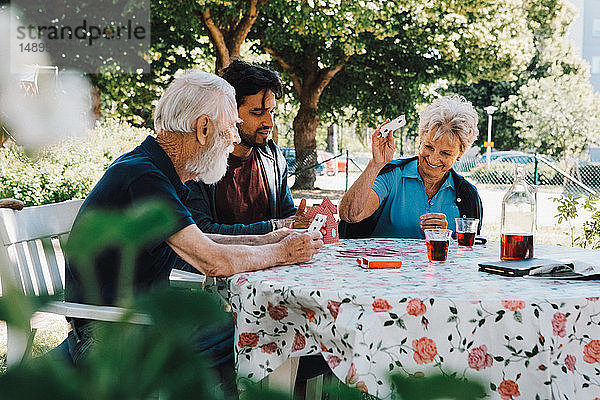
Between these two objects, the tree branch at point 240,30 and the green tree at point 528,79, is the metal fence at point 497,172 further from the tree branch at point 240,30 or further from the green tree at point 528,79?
the tree branch at point 240,30

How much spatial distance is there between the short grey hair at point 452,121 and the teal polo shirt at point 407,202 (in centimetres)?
21

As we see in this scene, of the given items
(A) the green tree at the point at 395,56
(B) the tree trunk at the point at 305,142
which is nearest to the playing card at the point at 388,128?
(A) the green tree at the point at 395,56

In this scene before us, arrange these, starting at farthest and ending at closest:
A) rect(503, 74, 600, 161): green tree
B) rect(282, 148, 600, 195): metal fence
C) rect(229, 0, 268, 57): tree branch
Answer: rect(503, 74, 600, 161): green tree
rect(282, 148, 600, 195): metal fence
rect(229, 0, 268, 57): tree branch

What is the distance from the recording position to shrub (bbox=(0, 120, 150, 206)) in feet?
28.3

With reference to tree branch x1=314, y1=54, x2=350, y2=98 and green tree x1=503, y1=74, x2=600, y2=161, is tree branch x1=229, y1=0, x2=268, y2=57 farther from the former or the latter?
green tree x1=503, y1=74, x2=600, y2=161

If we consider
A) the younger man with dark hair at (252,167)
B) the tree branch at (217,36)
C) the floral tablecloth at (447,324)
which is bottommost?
the floral tablecloth at (447,324)

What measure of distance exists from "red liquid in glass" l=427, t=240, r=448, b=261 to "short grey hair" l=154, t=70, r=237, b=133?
33.7 inches

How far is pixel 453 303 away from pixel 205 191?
159cm

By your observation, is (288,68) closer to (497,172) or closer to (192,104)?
(497,172)

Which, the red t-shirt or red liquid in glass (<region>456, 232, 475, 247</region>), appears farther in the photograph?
the red t-shirt

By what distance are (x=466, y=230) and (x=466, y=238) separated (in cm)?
4

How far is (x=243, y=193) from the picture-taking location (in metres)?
3.46

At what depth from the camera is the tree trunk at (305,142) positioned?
18969 millimetres

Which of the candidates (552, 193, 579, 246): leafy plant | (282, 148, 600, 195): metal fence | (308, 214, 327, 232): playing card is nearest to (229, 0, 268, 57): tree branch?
(282, 148, 600, 195): metal fence
